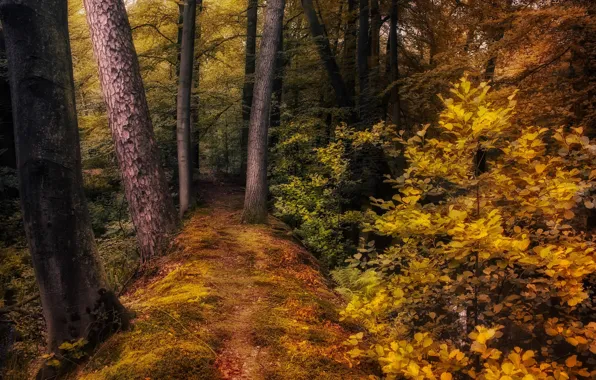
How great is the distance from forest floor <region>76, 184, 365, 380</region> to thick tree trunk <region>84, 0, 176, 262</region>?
537 mm

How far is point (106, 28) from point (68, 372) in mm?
4687

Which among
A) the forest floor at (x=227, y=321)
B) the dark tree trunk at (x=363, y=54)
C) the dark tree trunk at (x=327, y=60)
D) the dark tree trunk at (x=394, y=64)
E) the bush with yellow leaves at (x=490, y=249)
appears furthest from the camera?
the dark tree trunk at (x=394, y=64)

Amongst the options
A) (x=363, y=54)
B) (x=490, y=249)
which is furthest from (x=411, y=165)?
(x=363, y=54)

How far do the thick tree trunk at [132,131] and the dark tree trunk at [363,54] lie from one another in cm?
685

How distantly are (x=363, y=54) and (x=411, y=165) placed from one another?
9.65 m

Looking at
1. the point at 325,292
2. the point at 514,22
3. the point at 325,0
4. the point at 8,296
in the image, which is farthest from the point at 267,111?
the point at 325,0

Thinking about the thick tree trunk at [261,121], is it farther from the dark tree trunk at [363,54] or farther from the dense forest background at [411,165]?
the dark tree trunk at [363,54]

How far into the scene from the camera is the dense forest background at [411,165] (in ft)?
8.38

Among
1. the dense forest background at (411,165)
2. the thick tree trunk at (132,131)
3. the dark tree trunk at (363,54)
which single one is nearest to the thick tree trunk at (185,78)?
the dense forest background at (411,165)

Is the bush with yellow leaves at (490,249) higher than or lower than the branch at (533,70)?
lower

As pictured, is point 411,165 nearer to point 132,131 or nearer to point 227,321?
point 227,321

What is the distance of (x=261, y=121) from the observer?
25.9ft

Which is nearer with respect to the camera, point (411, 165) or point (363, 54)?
point (411, 165)

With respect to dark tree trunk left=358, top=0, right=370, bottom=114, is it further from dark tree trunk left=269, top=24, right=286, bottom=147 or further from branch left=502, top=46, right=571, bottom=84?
branch left=502, top=46, right=571, bottom=84
